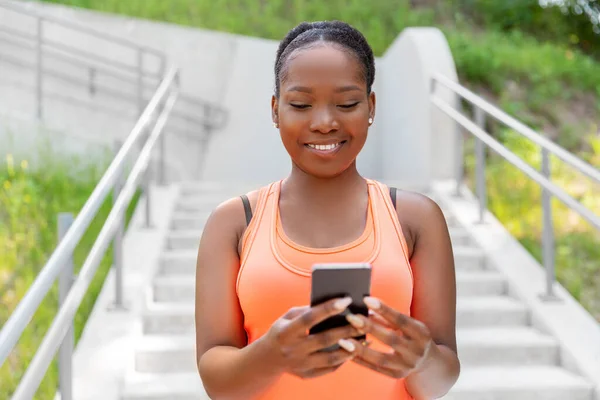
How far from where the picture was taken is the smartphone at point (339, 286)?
0.99 m

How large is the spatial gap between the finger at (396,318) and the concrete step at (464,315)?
2828 millimetres

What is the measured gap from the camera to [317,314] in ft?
3.20

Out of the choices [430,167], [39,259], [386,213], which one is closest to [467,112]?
[430,167]

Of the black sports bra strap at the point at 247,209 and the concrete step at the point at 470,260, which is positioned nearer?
the black sports bra strap at the point at 247,209

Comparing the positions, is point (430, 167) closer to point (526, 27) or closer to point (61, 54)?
point (61, 54)

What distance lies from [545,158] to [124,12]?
597cm

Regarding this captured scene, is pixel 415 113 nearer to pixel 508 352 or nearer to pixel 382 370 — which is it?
pixel 508 352

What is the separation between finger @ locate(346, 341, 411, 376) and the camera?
3.36ft

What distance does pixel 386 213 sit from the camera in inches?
46.6

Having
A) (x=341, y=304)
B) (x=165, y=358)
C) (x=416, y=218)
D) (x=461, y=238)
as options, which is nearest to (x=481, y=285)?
(x=461, y=238)

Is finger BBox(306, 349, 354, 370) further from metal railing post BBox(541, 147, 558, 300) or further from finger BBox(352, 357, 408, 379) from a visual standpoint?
metal railing post BBox(541, 147, 558, 300)

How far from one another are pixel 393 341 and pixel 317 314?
4.4 inches

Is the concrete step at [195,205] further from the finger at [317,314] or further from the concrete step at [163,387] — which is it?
→ the finger at [317,314]

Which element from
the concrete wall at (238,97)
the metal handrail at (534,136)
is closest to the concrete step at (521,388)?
the metal handrail at (534,136)
